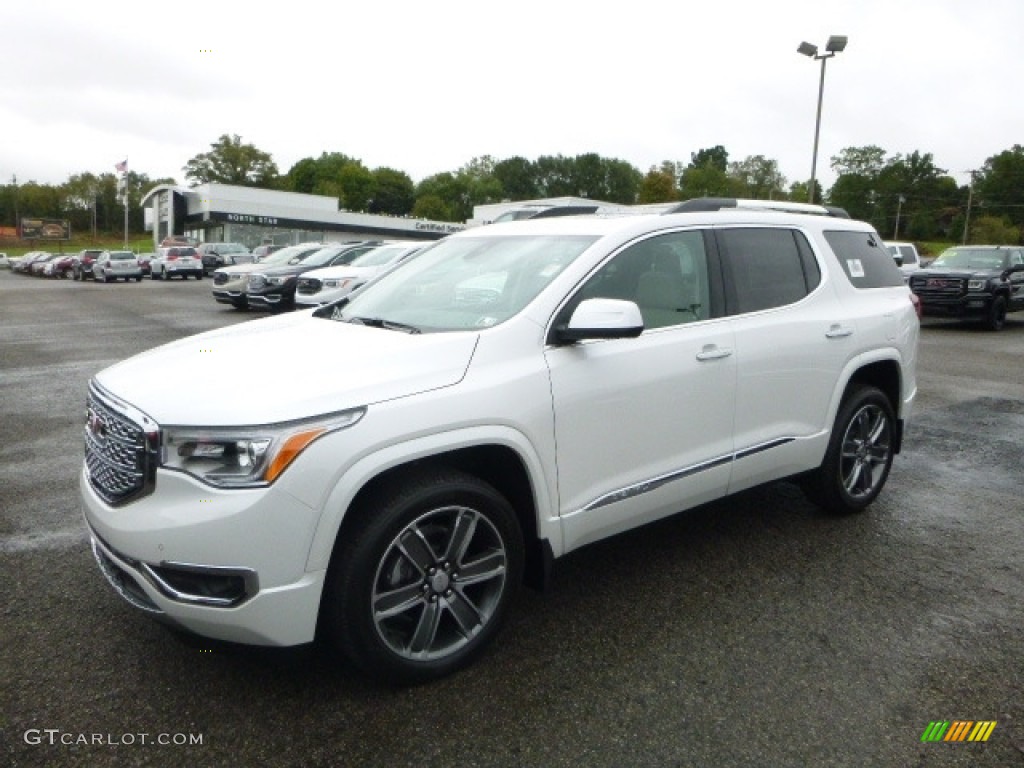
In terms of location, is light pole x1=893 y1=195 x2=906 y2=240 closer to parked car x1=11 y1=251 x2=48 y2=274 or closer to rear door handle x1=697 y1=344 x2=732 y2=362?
parked car x1=11 y1=251 x2=48 y2=274

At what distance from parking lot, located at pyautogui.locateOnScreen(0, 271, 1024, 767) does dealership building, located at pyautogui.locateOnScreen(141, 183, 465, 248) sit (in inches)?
2315

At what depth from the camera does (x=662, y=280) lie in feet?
12.8

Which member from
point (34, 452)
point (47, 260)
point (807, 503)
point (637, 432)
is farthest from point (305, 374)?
point (47, 260)

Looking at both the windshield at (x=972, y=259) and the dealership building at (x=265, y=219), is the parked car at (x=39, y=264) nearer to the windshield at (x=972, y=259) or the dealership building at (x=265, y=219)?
the dealership building at (x=265, y=219)

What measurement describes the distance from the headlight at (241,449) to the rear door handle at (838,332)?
293 centimetres

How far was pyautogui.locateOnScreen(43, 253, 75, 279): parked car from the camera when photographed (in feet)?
147

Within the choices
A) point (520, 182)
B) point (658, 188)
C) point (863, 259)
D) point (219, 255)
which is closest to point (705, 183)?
point (658, 188)

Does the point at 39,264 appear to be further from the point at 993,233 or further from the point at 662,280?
the point at 993,233

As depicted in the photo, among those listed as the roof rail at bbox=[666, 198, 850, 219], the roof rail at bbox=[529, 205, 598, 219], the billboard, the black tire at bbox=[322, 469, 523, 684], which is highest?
the billboard

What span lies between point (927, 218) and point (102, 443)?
12428 cm

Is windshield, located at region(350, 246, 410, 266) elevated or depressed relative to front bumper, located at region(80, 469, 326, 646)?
elevated

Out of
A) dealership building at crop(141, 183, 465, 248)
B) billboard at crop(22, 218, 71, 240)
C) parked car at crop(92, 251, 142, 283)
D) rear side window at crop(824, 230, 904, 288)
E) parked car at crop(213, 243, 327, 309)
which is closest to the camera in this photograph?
rear side window at crop(824, 230, 904, 288)

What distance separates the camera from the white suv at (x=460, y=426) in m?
2.66

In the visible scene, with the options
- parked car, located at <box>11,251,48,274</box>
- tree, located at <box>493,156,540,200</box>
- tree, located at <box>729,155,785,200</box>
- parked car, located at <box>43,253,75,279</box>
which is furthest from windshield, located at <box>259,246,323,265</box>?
tree, located at <box>493,156,540,200</box>
